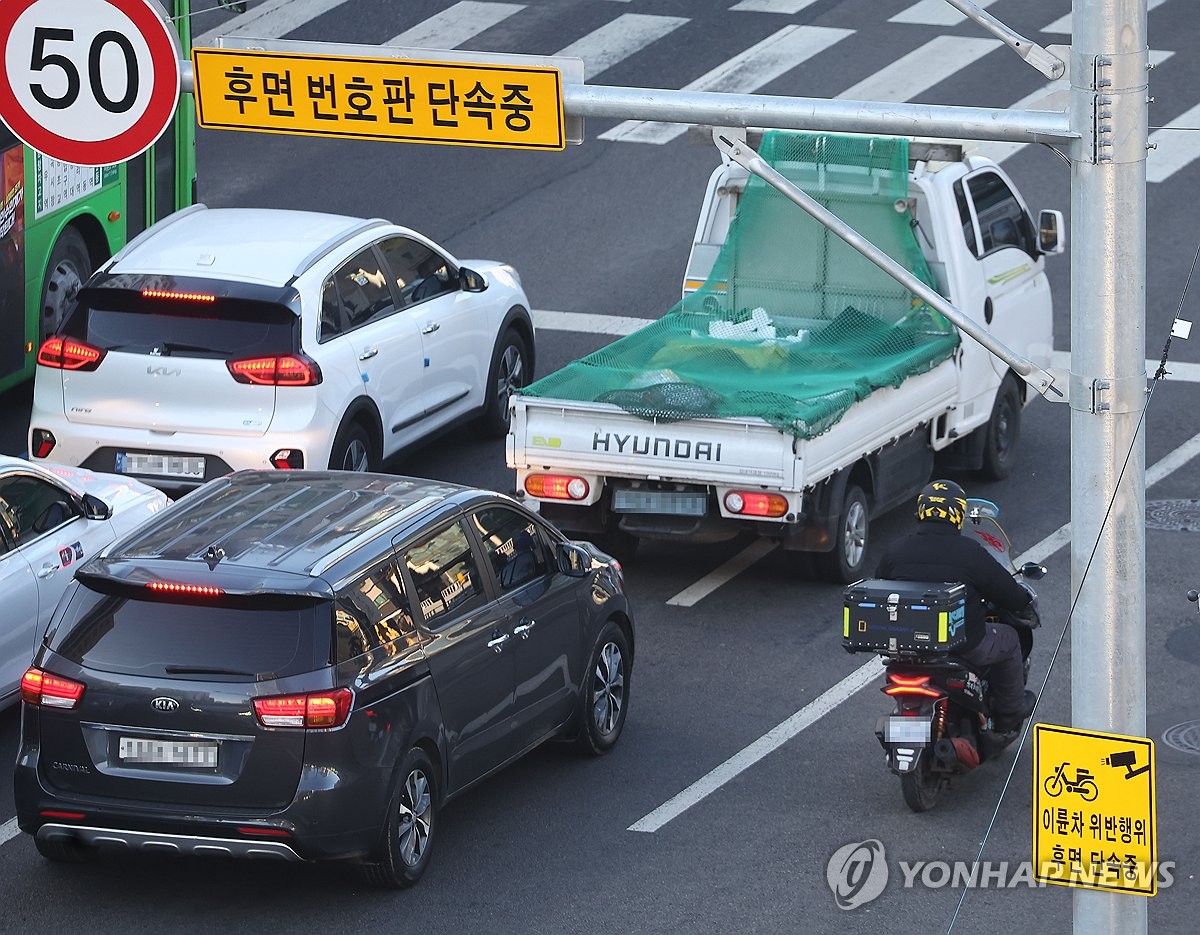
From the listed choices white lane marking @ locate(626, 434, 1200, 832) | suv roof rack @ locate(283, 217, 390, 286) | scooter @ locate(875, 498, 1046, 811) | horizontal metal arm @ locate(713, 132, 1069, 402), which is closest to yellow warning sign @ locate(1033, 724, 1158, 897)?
horizontal metal arm @ locate(713, 132, 1069, 402)

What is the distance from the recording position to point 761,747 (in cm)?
1183

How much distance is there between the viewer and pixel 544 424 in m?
13.8

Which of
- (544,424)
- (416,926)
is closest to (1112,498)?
(416,926)

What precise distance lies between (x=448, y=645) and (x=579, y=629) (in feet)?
4.22

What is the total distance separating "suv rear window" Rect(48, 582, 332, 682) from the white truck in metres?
4.24

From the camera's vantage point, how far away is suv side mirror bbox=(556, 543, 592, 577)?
449 inches

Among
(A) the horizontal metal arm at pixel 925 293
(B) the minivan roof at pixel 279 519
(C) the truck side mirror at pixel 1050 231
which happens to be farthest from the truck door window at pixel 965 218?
(A) the horizontal metal arm at pixel 925 293

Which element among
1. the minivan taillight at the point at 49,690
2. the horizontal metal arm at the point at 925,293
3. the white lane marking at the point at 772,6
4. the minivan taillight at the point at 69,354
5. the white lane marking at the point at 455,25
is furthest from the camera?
the white lane marking at the point at 772,6

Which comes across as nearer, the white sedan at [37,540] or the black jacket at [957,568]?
the black jacket at [957,568]

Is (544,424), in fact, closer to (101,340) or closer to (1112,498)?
(101,340)

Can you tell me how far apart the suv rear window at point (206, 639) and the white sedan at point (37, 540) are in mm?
2192

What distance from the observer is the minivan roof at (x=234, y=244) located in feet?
48.2

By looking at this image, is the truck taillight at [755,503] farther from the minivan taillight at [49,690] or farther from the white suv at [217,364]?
the minivan taillight at [49,690]

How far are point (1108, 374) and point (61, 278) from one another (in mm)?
11869
